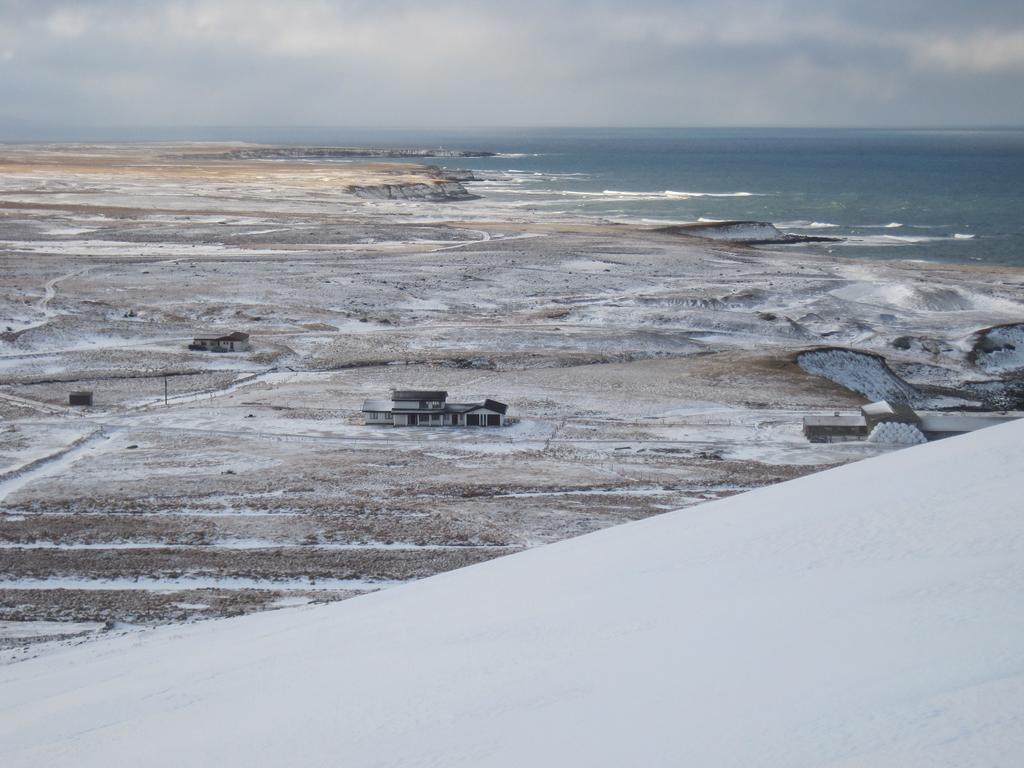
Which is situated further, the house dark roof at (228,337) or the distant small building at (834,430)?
the house dark roof at (228,337)

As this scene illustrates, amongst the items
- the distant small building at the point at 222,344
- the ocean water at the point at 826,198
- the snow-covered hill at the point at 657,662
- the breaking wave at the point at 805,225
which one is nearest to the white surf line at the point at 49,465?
the distant small building at the point at 222,344

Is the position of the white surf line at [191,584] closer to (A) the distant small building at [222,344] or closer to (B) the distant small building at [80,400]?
(B) the distant small building at [80,400]

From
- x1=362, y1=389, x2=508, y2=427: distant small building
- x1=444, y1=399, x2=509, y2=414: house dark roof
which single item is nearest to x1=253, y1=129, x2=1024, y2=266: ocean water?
x1=444, y1=399, x2=509, y2=414: house dark roof

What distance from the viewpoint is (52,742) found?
406 inches

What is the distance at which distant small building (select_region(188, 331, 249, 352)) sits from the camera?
40.9 m

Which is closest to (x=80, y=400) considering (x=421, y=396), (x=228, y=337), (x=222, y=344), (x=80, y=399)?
(x=80, y=399)

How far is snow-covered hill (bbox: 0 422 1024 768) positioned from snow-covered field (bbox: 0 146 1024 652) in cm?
641

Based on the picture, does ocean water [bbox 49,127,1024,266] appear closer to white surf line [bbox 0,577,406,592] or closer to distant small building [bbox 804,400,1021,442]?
distant small building [bbox 804,400,1021,442]

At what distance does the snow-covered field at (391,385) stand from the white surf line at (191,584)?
9 cm

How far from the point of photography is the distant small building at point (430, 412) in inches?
1252

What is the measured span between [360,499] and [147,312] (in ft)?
88.3

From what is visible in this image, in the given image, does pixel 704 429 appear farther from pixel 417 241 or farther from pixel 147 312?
pixel 417 241

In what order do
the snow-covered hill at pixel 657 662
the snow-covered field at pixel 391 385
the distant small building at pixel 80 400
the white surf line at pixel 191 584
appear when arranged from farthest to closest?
the distant small building at pixel 80 400, the snow-covered field at pixel 391 385, the white surf line at pixel 191 584, the snow-covered hill at pixel 657 662

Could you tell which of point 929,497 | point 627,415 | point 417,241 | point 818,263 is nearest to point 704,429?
point 627,415
